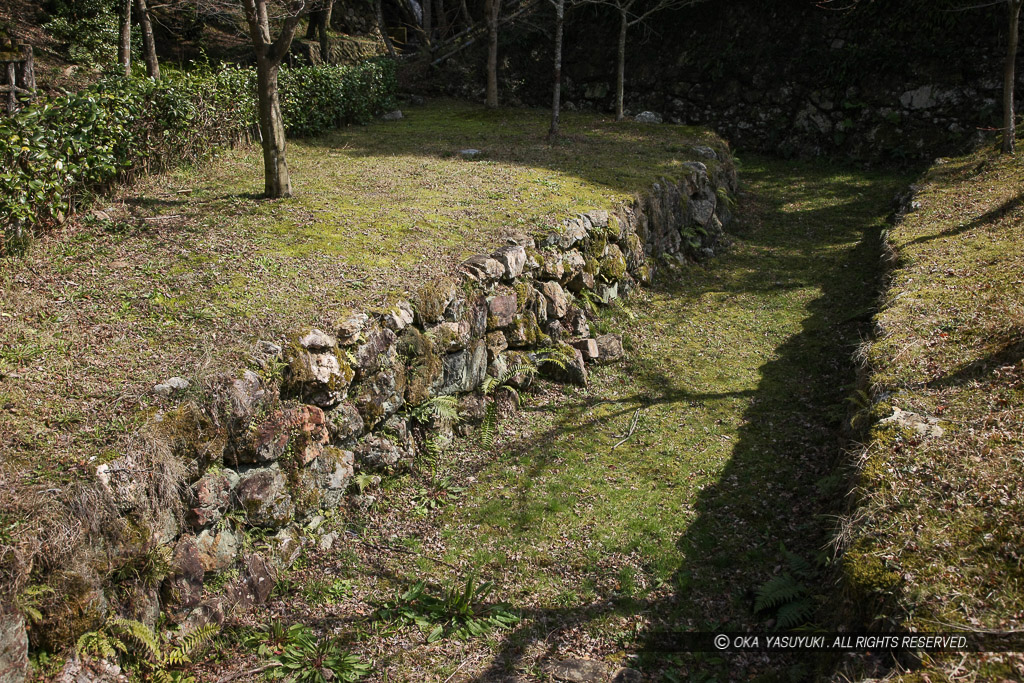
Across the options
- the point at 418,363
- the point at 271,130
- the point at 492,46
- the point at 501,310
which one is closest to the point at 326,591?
the point at 418,363

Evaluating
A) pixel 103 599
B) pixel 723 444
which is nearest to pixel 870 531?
pixel 723 444

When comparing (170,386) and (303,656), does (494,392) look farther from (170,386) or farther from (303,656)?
(303,656)

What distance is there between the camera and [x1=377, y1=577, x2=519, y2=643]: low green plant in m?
5.26

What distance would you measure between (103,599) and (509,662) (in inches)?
110

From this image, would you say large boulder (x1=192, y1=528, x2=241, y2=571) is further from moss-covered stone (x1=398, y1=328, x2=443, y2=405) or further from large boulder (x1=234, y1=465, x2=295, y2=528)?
moss-covered stone (x1=398, y1=328, x2=443, y2=405)

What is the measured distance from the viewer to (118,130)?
922cm

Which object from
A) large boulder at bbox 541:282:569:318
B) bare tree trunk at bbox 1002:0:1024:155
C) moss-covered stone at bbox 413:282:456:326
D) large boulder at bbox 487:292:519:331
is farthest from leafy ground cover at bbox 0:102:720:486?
bare tree trunk at bbox 1002:0:1024:155

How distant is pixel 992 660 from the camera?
140 inches

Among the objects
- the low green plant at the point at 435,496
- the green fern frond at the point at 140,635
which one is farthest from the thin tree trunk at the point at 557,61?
the green fern frond at the point at 140,635

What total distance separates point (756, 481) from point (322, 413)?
448 centimetres

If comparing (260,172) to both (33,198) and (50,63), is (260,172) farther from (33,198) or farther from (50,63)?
(50,63)

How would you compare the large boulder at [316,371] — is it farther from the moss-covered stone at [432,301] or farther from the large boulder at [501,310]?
the large boulder at [501,310]

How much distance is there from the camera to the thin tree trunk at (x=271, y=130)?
9344mm

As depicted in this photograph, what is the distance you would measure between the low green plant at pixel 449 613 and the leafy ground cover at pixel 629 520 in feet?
0.06
